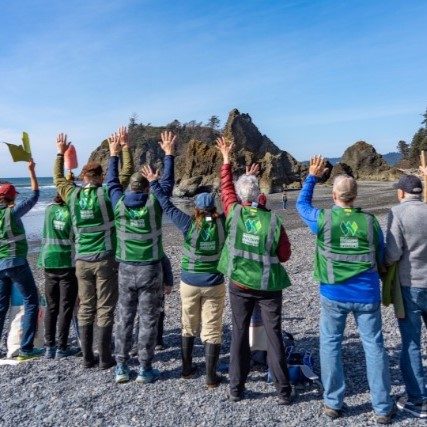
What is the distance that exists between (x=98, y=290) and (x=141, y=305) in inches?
27.7

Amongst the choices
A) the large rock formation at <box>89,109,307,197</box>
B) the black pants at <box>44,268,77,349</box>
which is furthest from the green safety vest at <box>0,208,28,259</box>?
the large rock formation at <box>89,109,307,197</box>

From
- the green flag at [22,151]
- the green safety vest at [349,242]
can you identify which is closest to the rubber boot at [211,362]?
the green safety vest at [349,242]

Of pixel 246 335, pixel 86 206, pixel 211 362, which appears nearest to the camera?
pixel 246 335

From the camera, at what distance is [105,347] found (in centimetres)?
573

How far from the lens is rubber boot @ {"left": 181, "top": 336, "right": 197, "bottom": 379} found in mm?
5371

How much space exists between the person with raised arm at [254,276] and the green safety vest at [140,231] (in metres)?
0.99

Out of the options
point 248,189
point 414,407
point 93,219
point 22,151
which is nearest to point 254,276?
point 248,189

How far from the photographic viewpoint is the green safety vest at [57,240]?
6.04 m

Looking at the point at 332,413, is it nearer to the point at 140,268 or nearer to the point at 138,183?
the point at 140,268

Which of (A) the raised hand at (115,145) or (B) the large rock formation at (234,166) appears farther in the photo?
(B) the large rock formation at (234,166)

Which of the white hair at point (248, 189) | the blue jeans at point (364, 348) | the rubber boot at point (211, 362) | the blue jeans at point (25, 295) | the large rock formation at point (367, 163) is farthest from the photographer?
the large rock formation at point (367, 163)

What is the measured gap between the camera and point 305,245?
17859 mm

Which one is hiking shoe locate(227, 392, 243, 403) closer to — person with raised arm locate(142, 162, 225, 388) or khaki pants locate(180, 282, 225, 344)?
person with raised arm locate(142, 162, 225, 388)

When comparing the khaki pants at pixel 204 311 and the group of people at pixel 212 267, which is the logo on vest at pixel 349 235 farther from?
the khaki pants at pixel 204 311
